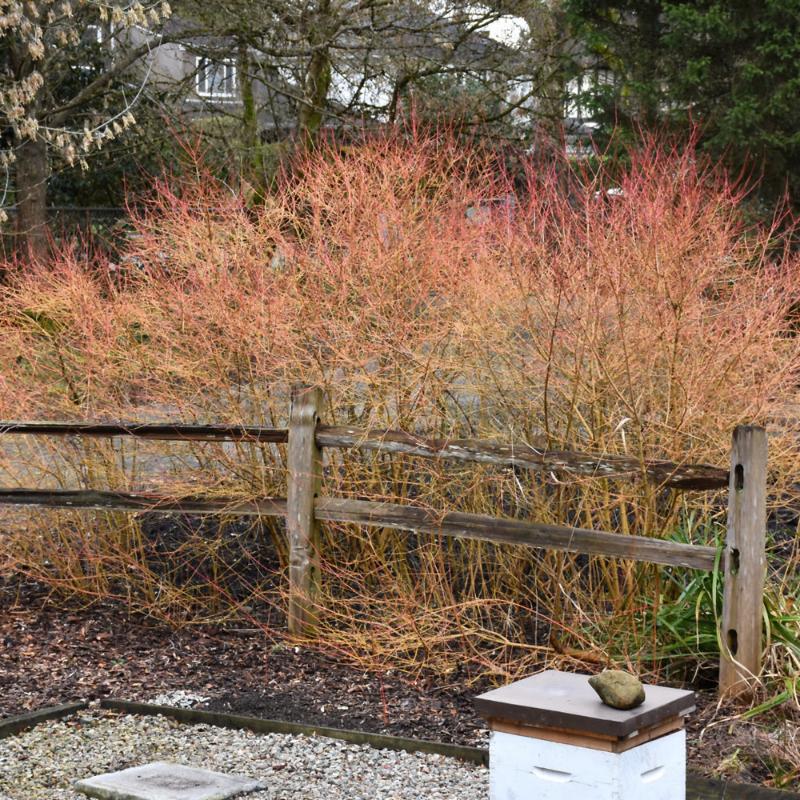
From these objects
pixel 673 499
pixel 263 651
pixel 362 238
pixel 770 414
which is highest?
pixel 362 238

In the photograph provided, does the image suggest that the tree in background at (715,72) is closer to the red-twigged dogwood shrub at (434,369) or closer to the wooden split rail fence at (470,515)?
the red-twigged dogwood shrub at (434,369)

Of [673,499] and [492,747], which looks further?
[673,499]

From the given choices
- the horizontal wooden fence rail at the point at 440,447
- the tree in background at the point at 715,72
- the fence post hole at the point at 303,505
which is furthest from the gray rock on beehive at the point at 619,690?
the tree in background at the point at 715,72

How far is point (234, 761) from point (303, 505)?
5.46ft

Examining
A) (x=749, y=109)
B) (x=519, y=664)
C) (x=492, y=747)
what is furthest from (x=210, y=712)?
(x=749, y=109)

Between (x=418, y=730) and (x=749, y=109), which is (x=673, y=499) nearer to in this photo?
(x=418, y=730)

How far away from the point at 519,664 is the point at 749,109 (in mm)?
11349

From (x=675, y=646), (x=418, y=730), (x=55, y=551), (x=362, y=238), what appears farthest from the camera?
(x=55, y=551)

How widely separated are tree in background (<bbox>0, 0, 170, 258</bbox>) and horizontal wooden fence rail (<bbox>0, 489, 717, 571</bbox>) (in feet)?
15.0

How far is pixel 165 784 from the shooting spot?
3.94 m

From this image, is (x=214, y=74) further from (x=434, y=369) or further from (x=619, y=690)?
(x=619, y=690)

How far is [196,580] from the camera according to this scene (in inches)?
268

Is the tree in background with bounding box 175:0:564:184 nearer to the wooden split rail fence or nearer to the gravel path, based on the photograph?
the wooden split rail fence

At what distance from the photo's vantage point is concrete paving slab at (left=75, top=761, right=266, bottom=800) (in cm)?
383
